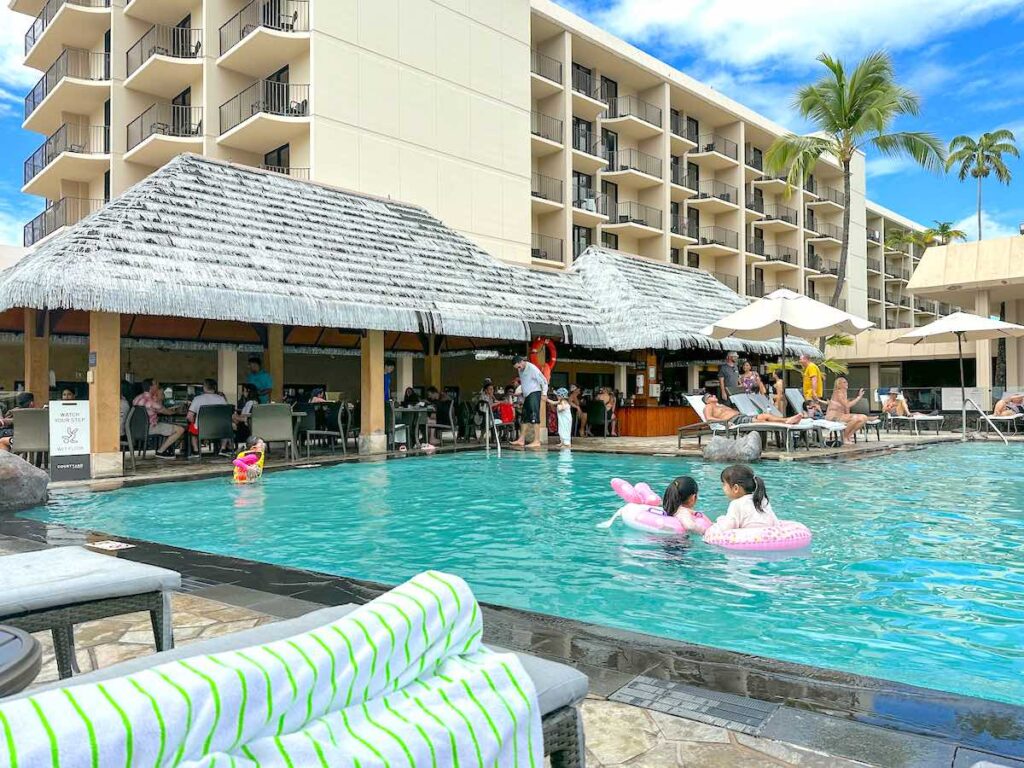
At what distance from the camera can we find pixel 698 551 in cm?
575

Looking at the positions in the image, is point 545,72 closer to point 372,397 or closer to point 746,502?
point 372,397

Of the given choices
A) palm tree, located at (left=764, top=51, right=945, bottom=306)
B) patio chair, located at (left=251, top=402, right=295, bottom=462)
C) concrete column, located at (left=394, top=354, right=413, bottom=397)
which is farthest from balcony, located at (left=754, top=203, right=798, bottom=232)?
patio chair, located at (left=251, top=402, right=295, bottom=462)

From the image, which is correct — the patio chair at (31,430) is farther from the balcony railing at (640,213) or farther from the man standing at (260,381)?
the balcony railing at (640,213)

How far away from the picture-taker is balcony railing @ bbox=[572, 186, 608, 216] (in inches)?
1227

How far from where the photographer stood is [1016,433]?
17438 millimetres

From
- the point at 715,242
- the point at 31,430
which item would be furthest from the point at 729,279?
the point at 31,430

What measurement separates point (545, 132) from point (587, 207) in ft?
11.4

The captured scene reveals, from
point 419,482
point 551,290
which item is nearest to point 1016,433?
point 551,290

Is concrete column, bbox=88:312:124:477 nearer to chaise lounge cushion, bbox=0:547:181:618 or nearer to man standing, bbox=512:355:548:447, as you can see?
man standing, bbox=512:355:548:447

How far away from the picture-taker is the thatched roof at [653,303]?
18.5 meters

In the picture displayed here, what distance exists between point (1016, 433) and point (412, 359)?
1590cm

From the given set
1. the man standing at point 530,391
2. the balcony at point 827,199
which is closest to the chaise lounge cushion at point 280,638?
the man standing at point 530,391

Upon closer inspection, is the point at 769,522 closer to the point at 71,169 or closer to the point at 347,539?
the point at 347,539

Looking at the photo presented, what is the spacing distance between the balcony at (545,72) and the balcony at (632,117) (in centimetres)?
345
